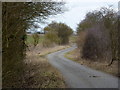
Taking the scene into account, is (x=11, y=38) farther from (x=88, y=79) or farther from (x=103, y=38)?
(x=103, y=38)

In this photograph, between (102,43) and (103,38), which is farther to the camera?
(102,43)

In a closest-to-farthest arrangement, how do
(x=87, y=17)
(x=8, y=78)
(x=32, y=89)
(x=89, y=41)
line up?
(x=8, y=78), (x=32, y=89), (x=89, y=41), (x=87, y=17)

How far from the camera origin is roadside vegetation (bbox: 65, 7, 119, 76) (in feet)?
38.4

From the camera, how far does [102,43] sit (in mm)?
14320

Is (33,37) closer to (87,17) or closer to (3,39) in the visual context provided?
(3,39)

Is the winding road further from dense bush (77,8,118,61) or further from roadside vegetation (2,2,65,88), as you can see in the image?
roadside vegetation (2,2,65,88)

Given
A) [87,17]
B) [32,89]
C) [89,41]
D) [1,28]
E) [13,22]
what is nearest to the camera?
[1,28]

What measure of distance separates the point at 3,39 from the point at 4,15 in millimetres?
439

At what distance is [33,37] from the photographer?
23.8 ft

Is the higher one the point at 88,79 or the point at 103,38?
the point at 103,38

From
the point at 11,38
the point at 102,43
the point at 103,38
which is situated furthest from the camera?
the point at 102,43

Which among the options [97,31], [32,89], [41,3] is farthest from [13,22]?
[97,31]

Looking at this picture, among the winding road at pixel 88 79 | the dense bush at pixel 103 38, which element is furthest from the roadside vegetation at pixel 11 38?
the dense bush at pixel 103 38

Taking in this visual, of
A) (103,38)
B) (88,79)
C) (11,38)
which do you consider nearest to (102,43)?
(103,38)
